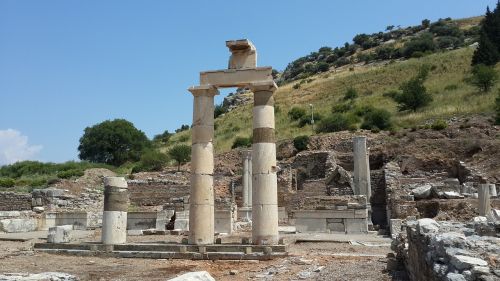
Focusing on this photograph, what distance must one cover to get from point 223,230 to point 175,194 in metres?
14.2

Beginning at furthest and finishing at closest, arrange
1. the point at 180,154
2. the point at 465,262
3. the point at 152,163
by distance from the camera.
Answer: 1. the point at 152,163
2. the point at 180,154
3. the point at 465,262

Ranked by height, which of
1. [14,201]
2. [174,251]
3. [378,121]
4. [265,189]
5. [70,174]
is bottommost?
[174,251]

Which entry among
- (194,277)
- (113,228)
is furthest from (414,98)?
(194,277)

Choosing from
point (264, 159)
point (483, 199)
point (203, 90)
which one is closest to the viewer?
point (264, 159)

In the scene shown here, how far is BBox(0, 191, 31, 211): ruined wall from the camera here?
94.6 feet

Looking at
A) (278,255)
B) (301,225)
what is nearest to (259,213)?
(278,255)

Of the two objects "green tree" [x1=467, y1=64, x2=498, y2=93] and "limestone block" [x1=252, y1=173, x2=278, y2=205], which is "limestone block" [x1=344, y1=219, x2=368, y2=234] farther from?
"green tree" [x1=467, y1=64, x2=498, y2=93]

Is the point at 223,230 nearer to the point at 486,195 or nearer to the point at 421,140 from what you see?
Result: the point at 486,195

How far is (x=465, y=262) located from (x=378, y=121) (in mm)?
42464

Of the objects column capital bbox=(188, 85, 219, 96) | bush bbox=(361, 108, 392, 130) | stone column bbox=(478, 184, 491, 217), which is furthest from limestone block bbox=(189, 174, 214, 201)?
bush bbox=(361, 108, 392, 130)

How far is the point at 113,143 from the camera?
66625 millimetres

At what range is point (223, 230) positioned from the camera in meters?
21.5

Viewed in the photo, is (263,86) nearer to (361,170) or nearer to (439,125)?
(361,170)

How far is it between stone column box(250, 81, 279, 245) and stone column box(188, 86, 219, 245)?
1.32 meters
